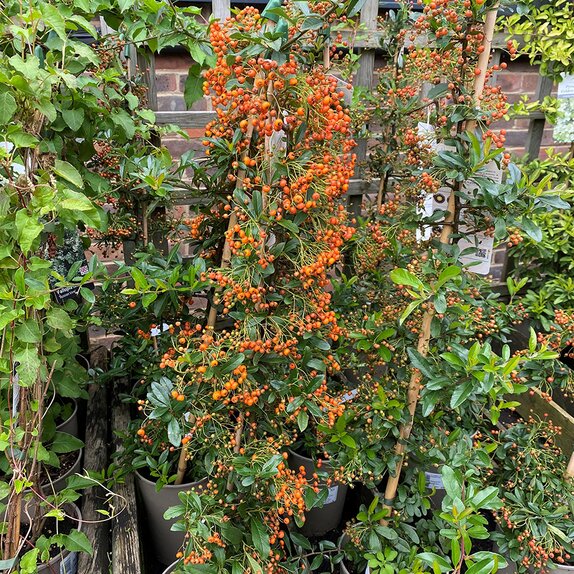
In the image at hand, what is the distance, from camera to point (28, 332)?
1.02m

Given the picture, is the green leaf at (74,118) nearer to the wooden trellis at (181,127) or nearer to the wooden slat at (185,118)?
the wooden trellis at (181,127)

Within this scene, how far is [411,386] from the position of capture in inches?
50.7

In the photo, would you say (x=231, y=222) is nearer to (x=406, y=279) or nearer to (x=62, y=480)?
(x=406, y=279)

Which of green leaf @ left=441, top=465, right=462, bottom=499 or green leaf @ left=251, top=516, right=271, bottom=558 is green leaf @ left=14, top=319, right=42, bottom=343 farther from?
green leaf @ left=441, top=465, right=462, bottom=499

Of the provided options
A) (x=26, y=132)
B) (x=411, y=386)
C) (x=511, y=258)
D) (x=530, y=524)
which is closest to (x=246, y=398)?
(x=411, y=386)

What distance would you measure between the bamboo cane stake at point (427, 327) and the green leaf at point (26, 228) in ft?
2.64

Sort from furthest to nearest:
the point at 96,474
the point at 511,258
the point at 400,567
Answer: the point at 511,258 → the point at 96,474 → the point at 400,567

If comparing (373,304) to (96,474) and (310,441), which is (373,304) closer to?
(310,441)

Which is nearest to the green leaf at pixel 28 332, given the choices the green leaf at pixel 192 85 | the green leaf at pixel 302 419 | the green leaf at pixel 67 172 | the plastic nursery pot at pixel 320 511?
the green leaf at pixel 67 172

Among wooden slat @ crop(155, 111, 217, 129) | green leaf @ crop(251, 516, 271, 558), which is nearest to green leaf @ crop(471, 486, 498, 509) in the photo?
green leaf @ crop(251, 516, 271, 558)

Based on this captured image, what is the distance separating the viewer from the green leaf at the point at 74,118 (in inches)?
45.4

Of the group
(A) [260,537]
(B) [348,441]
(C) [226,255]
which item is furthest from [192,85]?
(A) [260,537]

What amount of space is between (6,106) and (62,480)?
1021mm

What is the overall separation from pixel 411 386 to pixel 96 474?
84 centimetres
